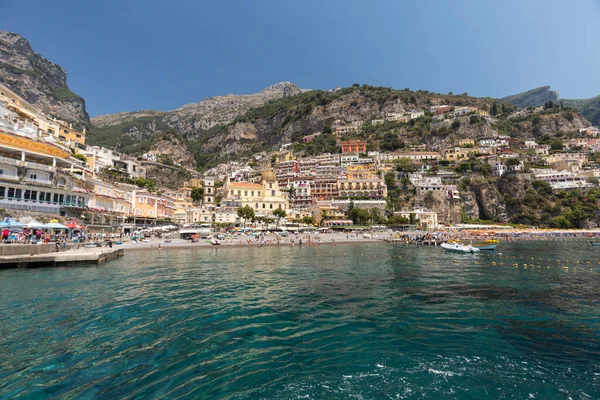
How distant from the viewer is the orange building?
108938mm

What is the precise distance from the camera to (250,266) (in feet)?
67.9

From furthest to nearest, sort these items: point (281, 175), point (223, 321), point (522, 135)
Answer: point (522, 135), point (281, 175), point (223, 321)

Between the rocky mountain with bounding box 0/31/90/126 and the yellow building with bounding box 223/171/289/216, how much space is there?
10984 cm

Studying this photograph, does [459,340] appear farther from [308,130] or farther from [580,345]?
[308,130]

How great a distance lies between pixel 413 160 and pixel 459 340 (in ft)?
319

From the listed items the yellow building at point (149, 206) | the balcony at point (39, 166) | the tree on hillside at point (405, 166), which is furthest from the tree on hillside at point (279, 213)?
the tree on hillside at point (405, 166)

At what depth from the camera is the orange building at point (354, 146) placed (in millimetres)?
108938

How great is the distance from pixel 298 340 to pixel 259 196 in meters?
65.2

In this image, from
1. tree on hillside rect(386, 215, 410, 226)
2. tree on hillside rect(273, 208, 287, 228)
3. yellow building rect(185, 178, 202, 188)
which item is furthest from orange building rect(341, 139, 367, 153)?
tree on hillside rect(273, 208, 287, 228)

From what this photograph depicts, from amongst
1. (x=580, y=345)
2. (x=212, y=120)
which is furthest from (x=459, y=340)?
(x=212, y=120)

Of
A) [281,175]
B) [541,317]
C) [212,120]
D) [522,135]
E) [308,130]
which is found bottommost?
[541,317]

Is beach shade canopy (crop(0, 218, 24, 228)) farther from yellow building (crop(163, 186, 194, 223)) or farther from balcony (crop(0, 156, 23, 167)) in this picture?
yellow building (crop(163, 186, 194, 223))

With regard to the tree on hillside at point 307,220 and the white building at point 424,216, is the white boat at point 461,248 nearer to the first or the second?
the tree on hillside at point 307,220

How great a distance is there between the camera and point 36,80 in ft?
432
